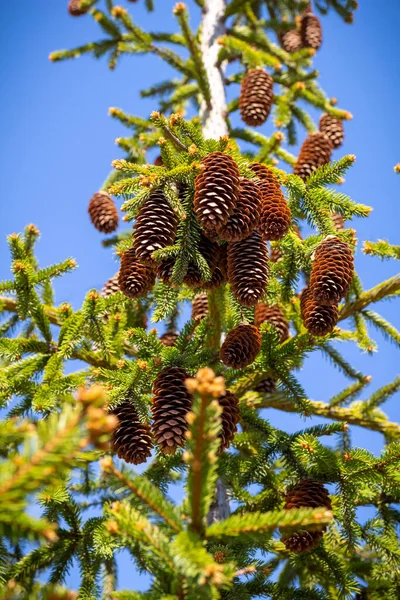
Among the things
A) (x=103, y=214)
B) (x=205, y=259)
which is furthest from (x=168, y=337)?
(x=205, y=259)

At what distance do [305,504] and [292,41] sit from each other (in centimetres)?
720

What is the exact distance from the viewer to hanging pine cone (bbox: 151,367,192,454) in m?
2.63

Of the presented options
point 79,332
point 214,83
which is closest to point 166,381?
point 79,332

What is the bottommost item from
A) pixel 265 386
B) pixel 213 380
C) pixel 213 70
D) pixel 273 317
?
pixel 213 380

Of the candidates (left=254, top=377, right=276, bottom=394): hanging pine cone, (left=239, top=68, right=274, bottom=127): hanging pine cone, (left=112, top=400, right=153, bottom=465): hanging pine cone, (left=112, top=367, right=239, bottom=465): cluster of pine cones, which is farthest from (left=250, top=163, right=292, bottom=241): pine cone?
(left=239, top=68, right=274, bottom=127): hanging pine cone

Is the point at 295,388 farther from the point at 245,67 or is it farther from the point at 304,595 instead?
the point at 245,67

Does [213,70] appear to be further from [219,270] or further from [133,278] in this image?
[133,278]

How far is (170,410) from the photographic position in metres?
2.69

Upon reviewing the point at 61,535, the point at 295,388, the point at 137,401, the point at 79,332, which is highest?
the point at 79,332

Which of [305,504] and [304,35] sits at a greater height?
[304,35]

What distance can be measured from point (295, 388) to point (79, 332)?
1.40m

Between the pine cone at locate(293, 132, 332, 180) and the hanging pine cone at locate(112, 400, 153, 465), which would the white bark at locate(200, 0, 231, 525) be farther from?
the hanging pine cone at locate(112, 400, 153, 465)

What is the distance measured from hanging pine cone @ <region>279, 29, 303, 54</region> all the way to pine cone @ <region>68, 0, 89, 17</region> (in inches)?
120

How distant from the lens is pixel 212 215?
2658mm
